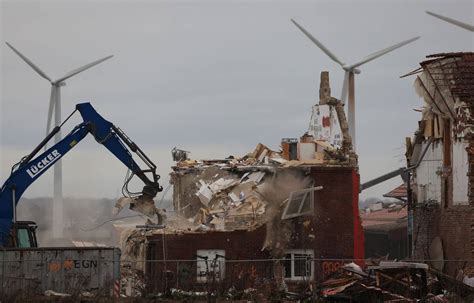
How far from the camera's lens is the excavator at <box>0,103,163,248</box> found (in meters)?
33.8

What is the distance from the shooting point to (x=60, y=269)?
3186 cm

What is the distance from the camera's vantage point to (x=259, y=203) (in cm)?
3900

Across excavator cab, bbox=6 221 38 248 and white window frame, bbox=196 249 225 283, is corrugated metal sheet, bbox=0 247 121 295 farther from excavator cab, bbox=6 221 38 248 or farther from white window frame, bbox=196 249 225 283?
white window frame, bbox=196 249 225 283

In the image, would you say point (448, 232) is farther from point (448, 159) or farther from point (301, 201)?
point (301, 201)

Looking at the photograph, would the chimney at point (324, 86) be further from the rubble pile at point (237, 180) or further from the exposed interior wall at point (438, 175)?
the exposed interior wall at point (438, 175)

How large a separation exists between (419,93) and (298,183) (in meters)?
5.53

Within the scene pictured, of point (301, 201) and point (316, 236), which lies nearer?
point (316, 236)

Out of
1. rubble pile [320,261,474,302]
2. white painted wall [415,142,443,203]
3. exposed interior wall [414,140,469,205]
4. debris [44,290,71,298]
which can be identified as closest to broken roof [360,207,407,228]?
white painted wall [415,142,443,203]

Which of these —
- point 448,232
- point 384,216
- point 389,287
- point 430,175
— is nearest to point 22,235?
point 389,287

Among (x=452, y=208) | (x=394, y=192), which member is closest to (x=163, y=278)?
(x=452, y=208)

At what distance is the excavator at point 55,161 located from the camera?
3375 centimetres

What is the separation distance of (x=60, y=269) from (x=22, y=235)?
280 cm

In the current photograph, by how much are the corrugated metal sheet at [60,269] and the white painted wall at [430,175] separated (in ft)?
44.9

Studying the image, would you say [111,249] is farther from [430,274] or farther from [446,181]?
[446,181]
